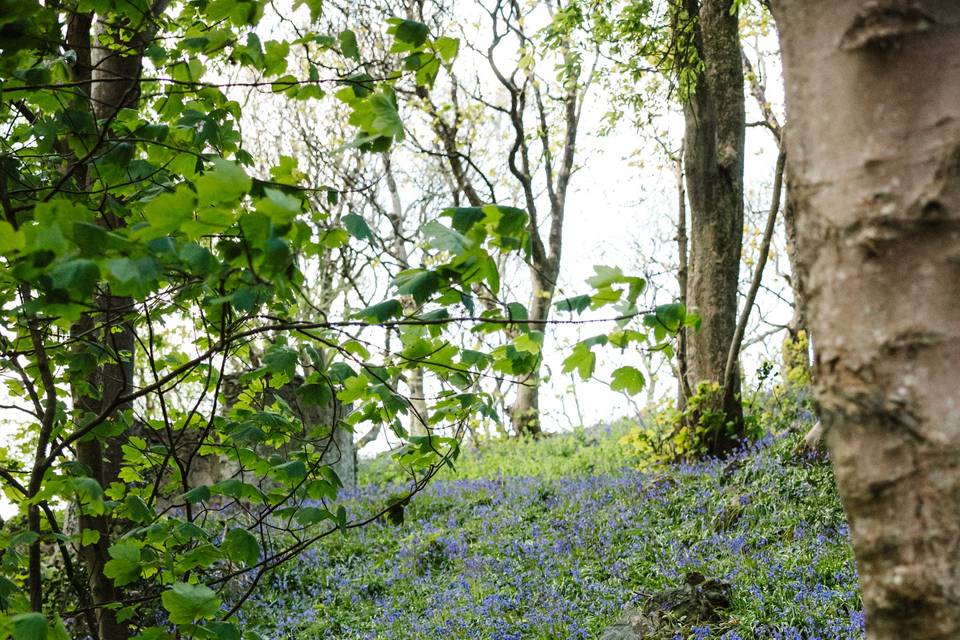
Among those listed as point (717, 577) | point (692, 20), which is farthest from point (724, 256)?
point (717, 577)

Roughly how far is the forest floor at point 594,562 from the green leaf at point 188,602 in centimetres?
301

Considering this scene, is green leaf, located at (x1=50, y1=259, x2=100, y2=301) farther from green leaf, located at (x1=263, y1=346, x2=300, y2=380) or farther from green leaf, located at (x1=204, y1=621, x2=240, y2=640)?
green leaf, located at (x1=204, y1=621, x2=240, y2=640)

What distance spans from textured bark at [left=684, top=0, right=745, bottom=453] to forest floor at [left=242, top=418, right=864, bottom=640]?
1154 millimetres

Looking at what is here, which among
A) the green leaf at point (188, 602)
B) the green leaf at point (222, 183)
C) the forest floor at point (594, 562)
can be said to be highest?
the green leaf at point (222, 183)

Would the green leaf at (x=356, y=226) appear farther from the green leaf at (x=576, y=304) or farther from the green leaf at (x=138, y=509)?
the green leaf at (x=138, y=509)

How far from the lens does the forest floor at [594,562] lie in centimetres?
461

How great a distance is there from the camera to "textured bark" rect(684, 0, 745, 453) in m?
8.46

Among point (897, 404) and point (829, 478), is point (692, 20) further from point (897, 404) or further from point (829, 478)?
point (897, 404)

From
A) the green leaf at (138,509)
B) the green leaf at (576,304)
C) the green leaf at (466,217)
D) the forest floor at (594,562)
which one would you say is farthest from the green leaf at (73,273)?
the forest floor at (594,562)

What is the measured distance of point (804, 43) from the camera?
3.76ft

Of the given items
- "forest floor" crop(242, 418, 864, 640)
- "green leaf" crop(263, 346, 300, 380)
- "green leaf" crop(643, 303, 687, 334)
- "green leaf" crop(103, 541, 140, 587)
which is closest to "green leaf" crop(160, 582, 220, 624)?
"green leaf" crop(103, 541, 140, 587)

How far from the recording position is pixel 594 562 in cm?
603

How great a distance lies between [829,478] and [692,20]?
5.35 metres

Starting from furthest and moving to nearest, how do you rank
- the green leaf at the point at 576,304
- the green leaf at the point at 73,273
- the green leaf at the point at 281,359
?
the green leaf at the point at 281,359, the green leaf at the point at 576,304, the green leaf at the point at 73,273
